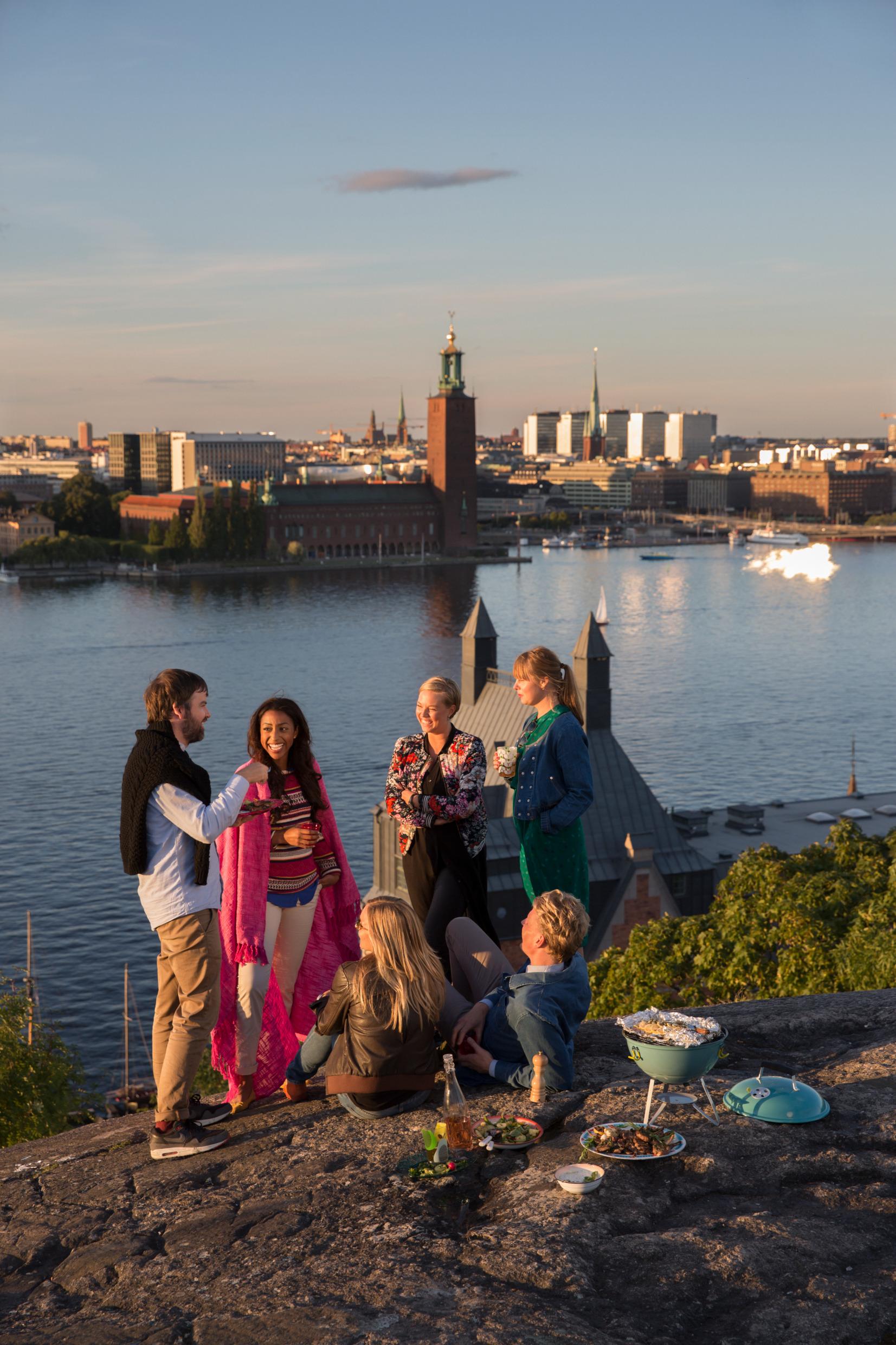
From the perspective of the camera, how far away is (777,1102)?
387cm

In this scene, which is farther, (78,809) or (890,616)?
(890,616)

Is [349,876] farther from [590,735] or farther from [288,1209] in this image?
[590,735]

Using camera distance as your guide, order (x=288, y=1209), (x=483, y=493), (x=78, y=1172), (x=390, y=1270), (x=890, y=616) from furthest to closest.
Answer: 1. (x=483, y=493)
2. (x=890, y=616)
3. (x=78, y=1172)
4. (x=288, y=1209)
5. (x=390, y=1270)

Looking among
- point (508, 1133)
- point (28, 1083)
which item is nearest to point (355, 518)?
point (28, 1083)

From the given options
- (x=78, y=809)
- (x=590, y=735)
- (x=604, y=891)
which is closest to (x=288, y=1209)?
(x=604, y=891)

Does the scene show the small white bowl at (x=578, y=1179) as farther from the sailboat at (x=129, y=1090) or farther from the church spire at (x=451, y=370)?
the church spire at (x=451, y=370)

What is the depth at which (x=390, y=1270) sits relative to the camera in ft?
9.99

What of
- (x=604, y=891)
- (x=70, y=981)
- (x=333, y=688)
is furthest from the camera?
(x=333, y=688)

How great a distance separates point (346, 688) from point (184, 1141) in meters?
41.1

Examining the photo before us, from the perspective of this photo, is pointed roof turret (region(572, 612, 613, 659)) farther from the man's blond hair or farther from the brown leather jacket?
the brown leather jacket

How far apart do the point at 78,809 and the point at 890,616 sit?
1915 inches

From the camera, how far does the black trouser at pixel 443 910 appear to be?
4449mm

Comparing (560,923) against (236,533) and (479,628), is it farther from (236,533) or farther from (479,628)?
(236,533)

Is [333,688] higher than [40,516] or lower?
lower
